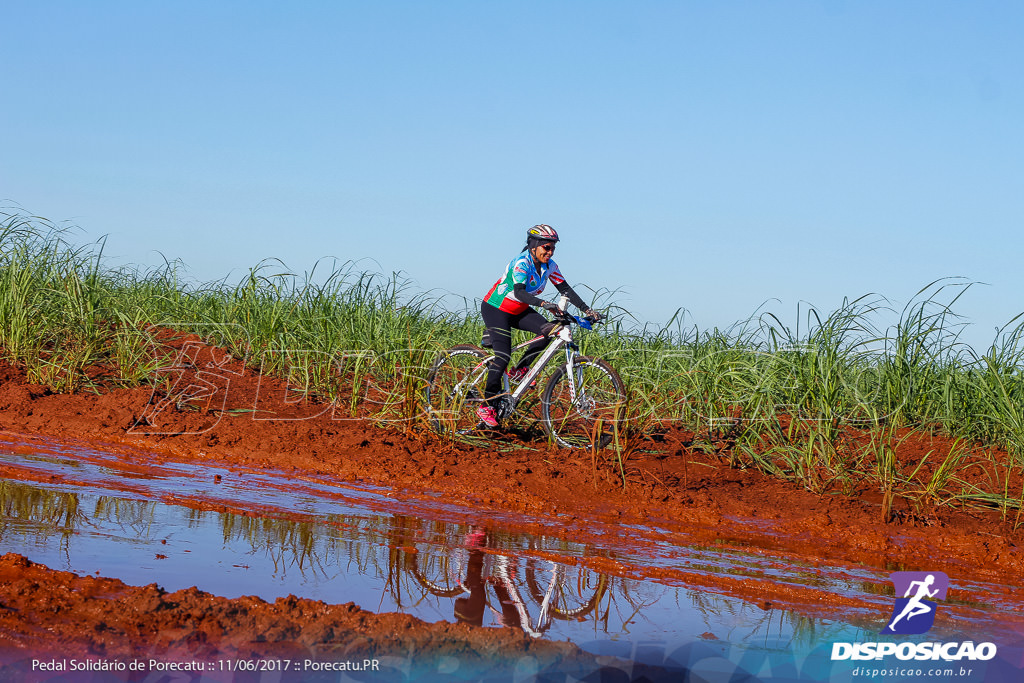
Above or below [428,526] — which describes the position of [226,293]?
above

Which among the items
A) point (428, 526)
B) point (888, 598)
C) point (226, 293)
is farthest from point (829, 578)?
point (226, 293)

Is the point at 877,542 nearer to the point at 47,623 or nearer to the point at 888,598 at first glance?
the point at 888,598

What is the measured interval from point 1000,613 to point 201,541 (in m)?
3.94

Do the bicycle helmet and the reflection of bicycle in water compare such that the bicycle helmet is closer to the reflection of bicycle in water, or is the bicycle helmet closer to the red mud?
the red mud

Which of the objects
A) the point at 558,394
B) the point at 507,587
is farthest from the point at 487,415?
the point at 507,587

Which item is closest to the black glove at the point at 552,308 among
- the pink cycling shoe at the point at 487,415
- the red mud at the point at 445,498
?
the pink cycling shoe at the point at 487,415

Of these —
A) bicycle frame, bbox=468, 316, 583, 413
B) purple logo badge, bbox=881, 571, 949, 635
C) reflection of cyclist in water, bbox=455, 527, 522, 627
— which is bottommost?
reflection of cyclist in water, bbox=455, 527, 522, 627

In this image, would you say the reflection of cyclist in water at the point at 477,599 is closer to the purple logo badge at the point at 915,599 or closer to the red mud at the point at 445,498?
the red mud at the point at 445,498

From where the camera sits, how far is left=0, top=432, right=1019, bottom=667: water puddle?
3.64m

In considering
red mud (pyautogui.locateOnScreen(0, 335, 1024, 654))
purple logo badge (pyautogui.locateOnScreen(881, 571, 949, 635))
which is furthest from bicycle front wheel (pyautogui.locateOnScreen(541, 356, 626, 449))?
purple logo badge (pyautogui.locateOnScreen(881, 571, 949, 635))

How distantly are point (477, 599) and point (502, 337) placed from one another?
436cm

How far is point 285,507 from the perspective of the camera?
530 cm

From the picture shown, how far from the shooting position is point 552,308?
25.3 feet

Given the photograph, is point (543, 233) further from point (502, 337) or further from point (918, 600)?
point (918, 600)
